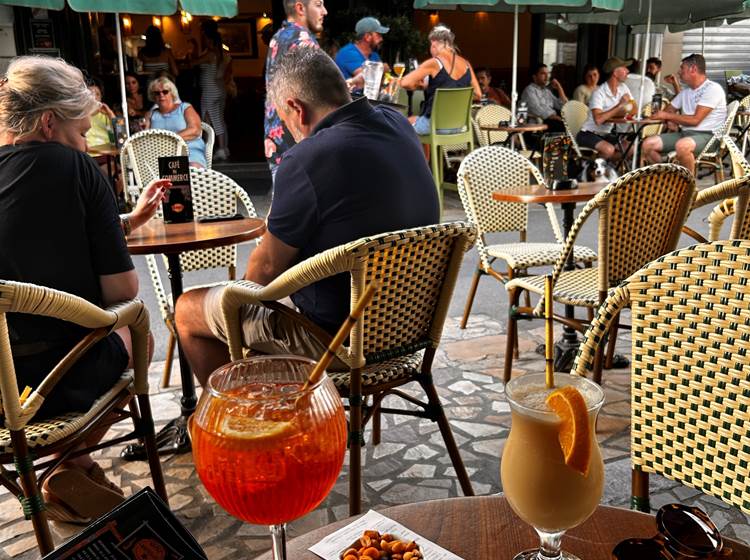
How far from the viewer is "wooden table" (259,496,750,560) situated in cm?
83

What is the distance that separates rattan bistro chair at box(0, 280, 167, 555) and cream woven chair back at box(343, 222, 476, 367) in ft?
2.05

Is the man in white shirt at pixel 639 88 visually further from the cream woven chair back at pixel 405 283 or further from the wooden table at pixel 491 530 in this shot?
the wooden table at pixel 491 530

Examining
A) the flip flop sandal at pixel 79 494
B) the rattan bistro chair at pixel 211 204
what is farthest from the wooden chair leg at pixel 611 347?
the flip flop sandal at pixel 79 494

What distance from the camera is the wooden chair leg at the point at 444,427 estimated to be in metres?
2.12

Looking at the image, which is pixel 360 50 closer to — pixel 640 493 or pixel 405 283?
pixel 405 283

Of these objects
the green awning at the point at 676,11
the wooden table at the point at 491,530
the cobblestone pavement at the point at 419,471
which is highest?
the green awning at the point at 676,11

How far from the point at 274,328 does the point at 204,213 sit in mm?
1370

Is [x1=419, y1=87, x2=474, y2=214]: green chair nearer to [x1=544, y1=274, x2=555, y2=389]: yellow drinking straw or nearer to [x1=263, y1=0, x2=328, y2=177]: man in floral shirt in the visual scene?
[x1=263, y1=0, x2=328, y2=177]: man in floral shirt

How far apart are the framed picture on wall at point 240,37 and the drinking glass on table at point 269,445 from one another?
14247mm

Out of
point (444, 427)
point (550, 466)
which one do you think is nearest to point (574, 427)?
point (550, 466)

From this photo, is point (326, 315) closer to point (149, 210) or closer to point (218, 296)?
point (218, 296)

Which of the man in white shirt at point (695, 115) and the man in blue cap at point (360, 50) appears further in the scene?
the man in white shirt at point (695, 115)

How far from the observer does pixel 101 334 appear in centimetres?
176

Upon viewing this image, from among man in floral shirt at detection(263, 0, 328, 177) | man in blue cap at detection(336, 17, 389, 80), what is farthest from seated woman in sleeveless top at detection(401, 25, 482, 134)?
man in floral shirt at detection(263, 0, 328, 177)
